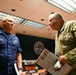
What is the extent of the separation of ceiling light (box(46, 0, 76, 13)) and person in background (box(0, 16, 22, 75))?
229cm

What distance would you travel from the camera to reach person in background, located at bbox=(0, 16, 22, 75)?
5.60 ft

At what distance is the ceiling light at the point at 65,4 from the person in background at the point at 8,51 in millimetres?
2291

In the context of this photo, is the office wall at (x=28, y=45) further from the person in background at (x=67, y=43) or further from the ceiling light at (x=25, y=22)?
the person in background at (x=67, y=43)

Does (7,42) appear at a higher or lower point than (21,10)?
lower

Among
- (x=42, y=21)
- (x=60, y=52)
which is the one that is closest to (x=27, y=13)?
(x=42, y=21)

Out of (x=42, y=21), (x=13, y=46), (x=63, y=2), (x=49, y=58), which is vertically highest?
(x=63, y=2)

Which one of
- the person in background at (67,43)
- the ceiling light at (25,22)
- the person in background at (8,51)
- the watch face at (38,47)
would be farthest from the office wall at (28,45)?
the person in background at (67,43)

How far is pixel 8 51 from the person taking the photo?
178cm

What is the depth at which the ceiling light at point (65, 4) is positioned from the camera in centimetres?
396

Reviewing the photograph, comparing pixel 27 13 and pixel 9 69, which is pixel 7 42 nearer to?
pixel 9 69

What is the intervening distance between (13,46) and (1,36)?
0.22 meters

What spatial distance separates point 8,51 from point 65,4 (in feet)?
9.57

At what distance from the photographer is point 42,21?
5.40 meters

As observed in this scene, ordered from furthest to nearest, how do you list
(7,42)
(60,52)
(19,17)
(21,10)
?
(19,17) → (21,10) → (7,42) → (60,52)
